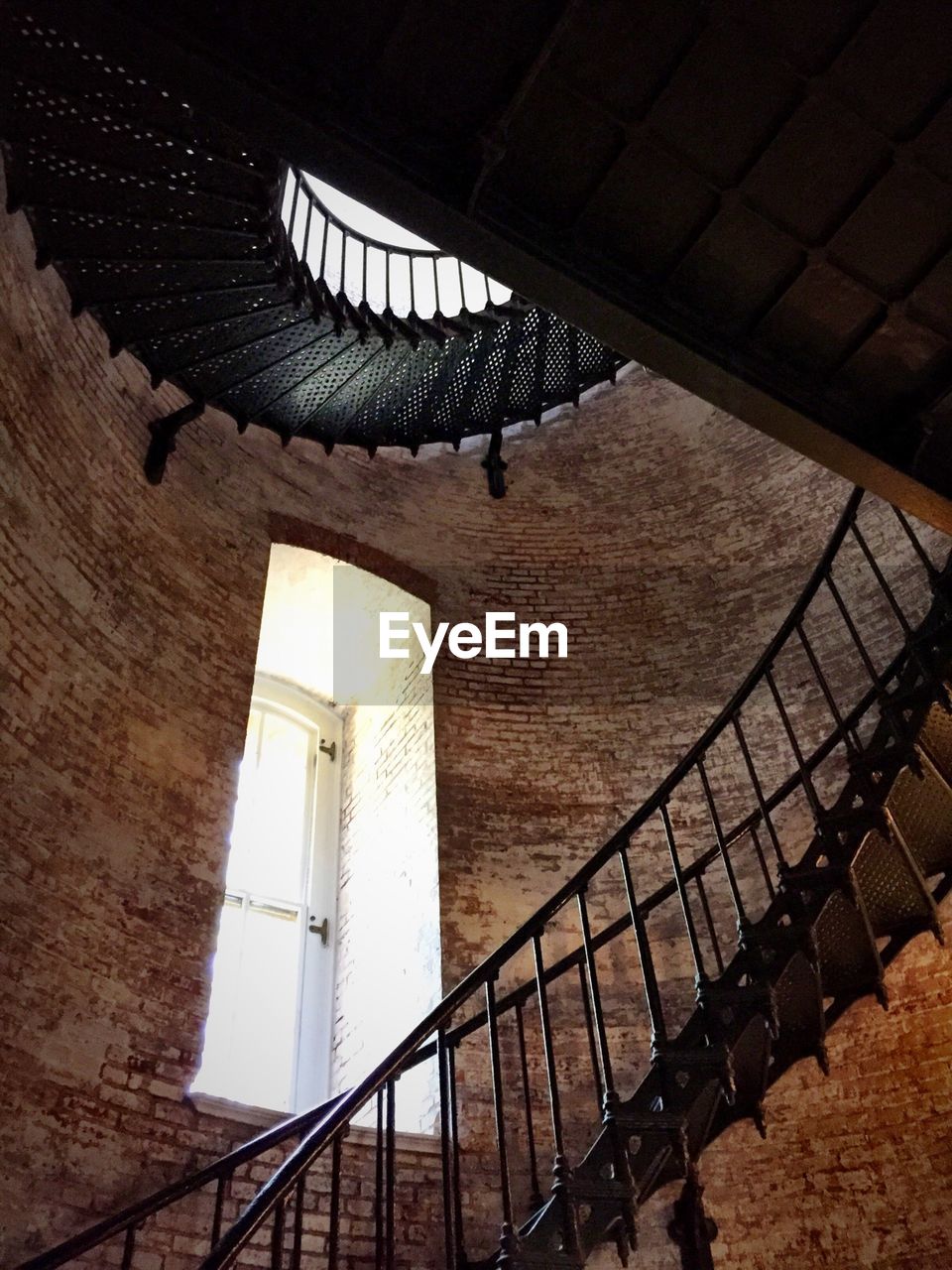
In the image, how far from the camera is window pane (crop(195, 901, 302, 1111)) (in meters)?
6.42

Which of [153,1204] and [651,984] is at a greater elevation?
[651,984]

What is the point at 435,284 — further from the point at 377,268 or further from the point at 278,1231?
the point at 278,1231

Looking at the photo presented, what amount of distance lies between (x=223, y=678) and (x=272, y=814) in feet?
5.77

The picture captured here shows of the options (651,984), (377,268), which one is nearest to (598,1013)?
(651,984)

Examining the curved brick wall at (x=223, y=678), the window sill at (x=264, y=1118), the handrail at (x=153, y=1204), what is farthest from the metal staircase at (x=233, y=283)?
the window sill at (x=264, y=1118)

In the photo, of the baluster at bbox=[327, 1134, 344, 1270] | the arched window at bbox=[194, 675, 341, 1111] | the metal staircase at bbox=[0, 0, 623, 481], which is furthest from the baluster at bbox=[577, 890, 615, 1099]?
the metal staircase at bbox=[0, 0, 623, 481]

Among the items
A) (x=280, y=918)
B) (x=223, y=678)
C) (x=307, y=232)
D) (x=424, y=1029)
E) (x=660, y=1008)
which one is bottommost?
(x=424, y=1029)

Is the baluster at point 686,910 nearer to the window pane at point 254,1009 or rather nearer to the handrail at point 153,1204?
the handrail at point 153,1204

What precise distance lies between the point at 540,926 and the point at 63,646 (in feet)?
9.95

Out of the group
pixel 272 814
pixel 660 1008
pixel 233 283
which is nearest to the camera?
pixel 660 1008

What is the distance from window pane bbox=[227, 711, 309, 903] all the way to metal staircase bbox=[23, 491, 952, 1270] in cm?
202

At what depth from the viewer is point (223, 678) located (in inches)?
258

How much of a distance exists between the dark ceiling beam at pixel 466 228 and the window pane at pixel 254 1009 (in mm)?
4438

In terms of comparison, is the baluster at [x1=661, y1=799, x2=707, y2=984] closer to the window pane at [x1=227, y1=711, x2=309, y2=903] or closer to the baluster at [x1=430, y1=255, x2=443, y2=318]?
the window pane at [x1=227, y1=711, x2=309, y2=903]
